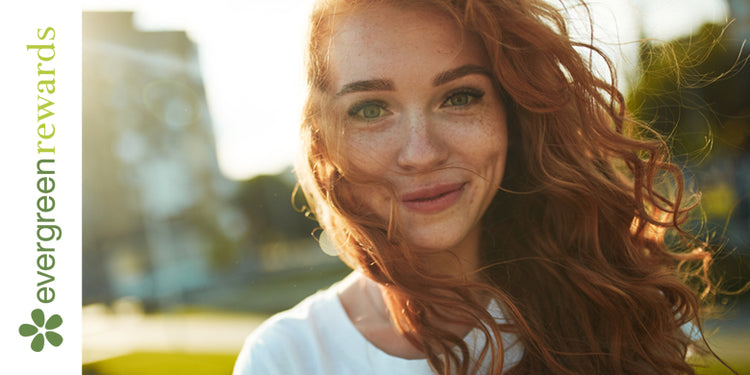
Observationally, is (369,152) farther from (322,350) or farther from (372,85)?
(322,350)

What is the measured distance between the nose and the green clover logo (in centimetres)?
143

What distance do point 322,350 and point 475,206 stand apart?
2.30 ft

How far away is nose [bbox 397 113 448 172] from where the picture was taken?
1502mm

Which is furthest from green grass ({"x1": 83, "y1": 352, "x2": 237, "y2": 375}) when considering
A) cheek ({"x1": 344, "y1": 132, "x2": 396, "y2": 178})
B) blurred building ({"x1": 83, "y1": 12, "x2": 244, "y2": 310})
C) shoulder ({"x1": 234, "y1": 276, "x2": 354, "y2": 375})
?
cheek ({"x1": 344, "y1": 132, "x2": 396, "y2": 178})

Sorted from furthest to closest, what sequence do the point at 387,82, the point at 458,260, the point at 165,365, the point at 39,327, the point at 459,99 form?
the point at 165,365
the point at 39,327
the point at 458,260
the point at 459,99
the point at 387,82

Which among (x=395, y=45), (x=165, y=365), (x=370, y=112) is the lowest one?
(x=165, y=365)

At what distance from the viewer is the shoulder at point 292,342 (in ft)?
5.44

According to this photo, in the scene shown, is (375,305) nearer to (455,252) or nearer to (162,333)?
(455,252)

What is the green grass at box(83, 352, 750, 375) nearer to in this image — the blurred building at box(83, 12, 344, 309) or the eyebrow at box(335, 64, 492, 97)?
the blurred building at box(83, 12, 344, 309)

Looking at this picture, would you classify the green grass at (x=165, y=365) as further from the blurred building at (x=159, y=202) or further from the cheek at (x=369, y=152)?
the cheek at (x=369, y=152)

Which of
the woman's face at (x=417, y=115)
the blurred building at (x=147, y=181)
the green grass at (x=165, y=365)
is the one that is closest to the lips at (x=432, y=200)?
the woman's face at (x=417, y=115)

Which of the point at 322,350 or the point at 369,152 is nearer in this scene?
the point at 369,152

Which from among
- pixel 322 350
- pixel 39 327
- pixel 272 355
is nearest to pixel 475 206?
pixel 322 350

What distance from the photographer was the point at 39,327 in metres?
1.87
